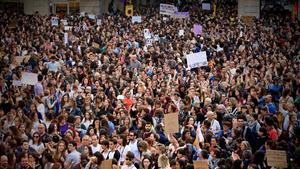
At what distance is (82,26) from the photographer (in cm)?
2659

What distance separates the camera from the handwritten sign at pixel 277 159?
8.81 m

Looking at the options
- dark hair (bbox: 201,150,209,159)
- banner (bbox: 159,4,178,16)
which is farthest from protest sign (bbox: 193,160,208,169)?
banner (bbox: 159,4,178,16)

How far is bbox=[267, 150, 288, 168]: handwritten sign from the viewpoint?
881 centimetres

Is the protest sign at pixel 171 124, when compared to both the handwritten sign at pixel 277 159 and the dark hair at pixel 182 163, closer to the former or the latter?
the dark hair at pixel 182 163

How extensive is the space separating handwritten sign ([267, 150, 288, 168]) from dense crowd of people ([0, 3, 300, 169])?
359 mm

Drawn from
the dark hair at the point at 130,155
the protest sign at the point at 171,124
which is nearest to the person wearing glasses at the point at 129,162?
the dark hair at the point at 130,155

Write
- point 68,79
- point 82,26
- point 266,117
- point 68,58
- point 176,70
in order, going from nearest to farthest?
1. point 266,117
2. point 68,79
3. point 176,70
4. point 68,58
5. point 82,26

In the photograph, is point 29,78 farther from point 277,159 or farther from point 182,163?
point 277,159

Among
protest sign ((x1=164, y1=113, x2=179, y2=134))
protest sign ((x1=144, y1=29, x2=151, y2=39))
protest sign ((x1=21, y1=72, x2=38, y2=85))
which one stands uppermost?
protest sign ((x1=144, y1=29, x2=151, y2=39))

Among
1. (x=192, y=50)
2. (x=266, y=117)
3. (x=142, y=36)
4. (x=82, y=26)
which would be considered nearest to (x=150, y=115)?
(x=266, y=117)

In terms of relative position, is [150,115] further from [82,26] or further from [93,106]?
[82,26]

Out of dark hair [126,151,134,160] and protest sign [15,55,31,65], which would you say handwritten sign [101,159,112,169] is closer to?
dark hair [126,151,134,160]

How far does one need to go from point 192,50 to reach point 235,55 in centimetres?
194

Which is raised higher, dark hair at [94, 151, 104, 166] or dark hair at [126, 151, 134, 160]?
dark hair at [126, 151, 134, 160]
